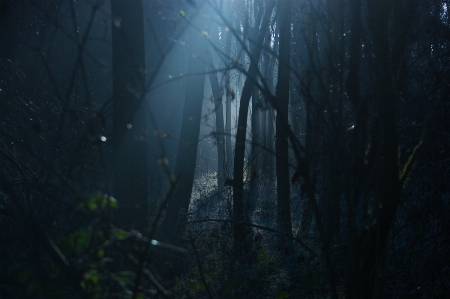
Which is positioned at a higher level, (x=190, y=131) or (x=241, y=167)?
(x=190, y=131)

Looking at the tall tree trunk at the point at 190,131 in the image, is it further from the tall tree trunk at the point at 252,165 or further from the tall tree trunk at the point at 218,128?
the tall tree trunk at the point at 252,165

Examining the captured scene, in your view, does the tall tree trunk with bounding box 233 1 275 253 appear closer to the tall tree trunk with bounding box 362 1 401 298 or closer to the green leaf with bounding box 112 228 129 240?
the tall tree trunk with bounding box 362 1 401 298

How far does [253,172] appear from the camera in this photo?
582cm

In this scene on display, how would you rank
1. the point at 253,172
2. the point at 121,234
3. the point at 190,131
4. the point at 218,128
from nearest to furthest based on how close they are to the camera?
the point at 121,234 < the point at 253,172 < the point at 190,131 < the point at 218,128

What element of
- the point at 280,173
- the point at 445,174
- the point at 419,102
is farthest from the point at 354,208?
the point at 280,173

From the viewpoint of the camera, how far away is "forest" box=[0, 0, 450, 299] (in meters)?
2.80

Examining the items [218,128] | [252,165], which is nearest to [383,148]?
[252,165]

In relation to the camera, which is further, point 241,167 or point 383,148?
point 241,167

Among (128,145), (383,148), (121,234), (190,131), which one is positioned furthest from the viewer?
(190,131)

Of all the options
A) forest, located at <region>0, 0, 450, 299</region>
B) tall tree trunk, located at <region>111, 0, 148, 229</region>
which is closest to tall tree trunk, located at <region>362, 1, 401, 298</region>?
forest, located at <region>0, 0, 450, 299</region>

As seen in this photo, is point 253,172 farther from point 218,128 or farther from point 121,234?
point 218,128

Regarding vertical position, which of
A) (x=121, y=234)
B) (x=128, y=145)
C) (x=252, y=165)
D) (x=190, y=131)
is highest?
(x=252, y=165)

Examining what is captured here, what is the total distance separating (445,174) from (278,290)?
1956 mm

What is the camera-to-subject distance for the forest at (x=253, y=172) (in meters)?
2.80
